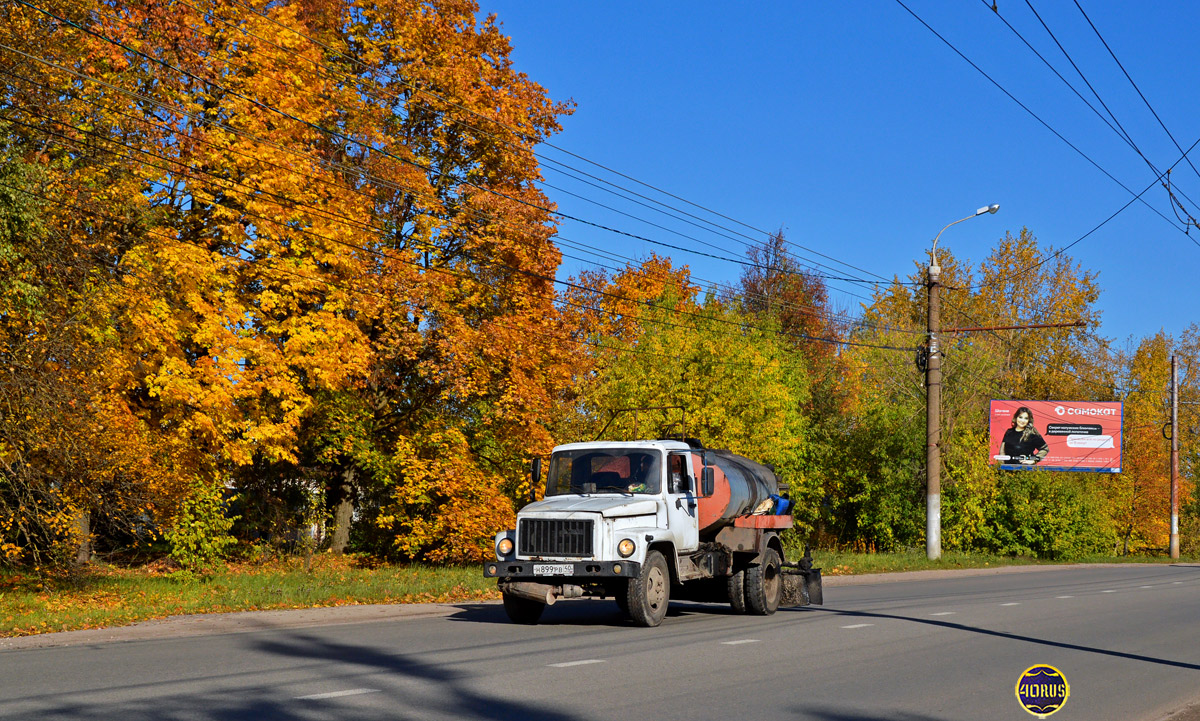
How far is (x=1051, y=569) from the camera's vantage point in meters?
40.1

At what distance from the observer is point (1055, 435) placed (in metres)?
47.8

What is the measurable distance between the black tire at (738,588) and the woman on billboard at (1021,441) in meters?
32.6

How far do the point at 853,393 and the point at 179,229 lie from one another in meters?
44.2

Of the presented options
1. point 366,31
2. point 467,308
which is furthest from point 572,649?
point 366,31

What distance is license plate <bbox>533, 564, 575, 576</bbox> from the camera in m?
14.5

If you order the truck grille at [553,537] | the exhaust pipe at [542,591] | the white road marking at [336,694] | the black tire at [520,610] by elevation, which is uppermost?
the truck grille at [553,537]

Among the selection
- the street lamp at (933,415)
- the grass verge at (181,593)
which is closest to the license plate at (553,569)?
the grass verge at (181,593)

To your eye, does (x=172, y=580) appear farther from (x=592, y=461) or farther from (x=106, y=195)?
(x=592, y=461)

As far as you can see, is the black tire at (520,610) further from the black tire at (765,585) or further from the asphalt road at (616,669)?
the black tire at (765,585)

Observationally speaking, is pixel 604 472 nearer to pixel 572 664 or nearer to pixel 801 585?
pixel 801 585

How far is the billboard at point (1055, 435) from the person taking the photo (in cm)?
4653

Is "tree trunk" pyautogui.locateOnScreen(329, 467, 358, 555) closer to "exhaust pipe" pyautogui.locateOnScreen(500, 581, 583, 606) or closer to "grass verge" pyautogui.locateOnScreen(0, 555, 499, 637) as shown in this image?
"grass verge" pyautogui.locateOnScreen(0, 555, 499, 637)

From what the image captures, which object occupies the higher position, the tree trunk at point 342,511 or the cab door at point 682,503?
the cab door at point 682,503

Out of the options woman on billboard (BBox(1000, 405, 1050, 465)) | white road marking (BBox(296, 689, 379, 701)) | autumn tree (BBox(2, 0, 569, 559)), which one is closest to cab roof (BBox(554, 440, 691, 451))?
white road marking (BBox(296, 689, 379, 701))
